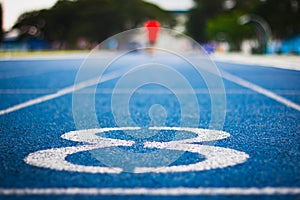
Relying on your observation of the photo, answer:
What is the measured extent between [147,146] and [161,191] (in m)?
1.27

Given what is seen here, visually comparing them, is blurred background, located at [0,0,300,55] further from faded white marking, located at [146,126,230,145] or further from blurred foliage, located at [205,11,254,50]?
faded white marking, located at [146,126,230,145]

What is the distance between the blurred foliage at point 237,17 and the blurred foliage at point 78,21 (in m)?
16.1

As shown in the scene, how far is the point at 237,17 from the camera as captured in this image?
88812 millimetres

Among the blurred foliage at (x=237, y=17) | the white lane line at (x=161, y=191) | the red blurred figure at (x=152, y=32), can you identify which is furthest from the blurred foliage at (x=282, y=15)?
the white lane line at (x=161, y=191)

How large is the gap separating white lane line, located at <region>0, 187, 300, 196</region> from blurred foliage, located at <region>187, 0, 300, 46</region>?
63.5 m

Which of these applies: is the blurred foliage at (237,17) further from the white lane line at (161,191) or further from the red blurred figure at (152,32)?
the white lane line at (161,191)

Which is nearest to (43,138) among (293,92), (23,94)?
(23,94)

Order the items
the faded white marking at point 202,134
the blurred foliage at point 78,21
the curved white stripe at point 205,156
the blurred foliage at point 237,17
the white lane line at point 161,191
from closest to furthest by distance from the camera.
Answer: the white lane line at point 161,191, the curved white stripe at point 205,156, the faded white marking at point 202,134, the blurred foliage at point 237,17, the blurred foliage at point 78,21

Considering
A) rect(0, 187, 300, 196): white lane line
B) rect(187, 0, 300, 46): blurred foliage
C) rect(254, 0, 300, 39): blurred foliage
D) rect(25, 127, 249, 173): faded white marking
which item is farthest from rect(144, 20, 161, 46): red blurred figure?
rect(187, 0, 300, 46): blurred foliage

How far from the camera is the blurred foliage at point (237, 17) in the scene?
64312 millimetres

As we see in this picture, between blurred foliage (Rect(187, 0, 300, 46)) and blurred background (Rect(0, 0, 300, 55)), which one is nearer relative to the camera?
blurred foliage (Rect(187, 0, 300, 46))

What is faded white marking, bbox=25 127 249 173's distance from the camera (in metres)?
3.04

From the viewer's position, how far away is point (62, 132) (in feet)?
15.1

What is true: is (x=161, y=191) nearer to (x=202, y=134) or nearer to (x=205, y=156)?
(x=205, y=156)
